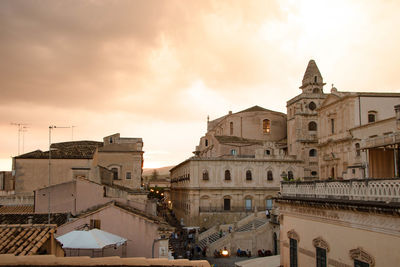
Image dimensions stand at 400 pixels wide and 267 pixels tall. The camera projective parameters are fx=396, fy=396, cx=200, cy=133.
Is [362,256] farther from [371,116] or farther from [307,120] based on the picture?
[307,120]

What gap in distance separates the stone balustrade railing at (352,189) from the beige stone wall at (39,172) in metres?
17.4

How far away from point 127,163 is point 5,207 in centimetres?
1541

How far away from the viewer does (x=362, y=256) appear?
1188 centimetres

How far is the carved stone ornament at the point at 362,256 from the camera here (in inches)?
452

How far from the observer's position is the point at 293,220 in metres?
16.8

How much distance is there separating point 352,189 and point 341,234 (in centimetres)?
160

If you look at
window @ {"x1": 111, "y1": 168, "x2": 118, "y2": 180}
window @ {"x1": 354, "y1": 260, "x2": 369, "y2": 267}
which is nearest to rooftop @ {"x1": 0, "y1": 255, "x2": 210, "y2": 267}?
window @ {"x1": 354, "y1": 260, "x2": 369, "y2": 267}

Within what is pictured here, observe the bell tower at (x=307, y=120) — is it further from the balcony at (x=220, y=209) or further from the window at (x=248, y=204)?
the balcony at (x=220, y=209)

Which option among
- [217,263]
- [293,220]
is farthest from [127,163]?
[293,220]

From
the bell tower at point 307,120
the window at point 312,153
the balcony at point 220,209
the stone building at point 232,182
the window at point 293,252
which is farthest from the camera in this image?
the window at point 312,153

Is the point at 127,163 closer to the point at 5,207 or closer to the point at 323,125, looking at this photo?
the point at 5,207

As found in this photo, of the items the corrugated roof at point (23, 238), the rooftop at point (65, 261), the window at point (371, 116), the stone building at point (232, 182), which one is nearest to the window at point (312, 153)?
the stone building at point (232, 182)

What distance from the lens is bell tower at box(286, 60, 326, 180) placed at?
2120 inches

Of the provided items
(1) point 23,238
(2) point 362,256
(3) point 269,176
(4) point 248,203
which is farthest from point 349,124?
(1) point 23,238
